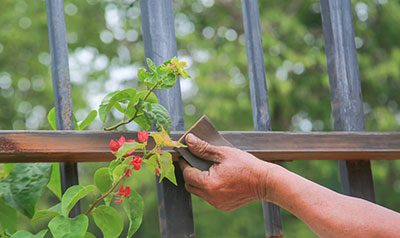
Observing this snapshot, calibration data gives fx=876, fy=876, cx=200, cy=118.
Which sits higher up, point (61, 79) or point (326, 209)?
point (61, 79)

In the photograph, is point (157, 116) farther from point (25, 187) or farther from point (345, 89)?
point (345, 89)

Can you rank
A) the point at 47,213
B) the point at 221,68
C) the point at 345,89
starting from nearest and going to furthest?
the point at 47,213, the point at 345,89, the point at 221,68

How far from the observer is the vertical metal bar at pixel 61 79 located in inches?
59.0

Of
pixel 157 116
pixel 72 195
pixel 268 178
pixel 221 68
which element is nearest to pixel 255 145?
pixel 268 178

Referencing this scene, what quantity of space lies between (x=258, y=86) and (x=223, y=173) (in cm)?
24

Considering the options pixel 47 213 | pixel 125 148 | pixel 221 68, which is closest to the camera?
pixel 125 148

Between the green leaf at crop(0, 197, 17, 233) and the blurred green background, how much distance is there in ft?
16.7

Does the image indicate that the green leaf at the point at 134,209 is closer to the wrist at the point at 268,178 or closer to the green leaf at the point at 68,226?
the green leaf at the point at 68,226

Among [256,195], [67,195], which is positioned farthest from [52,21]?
[256,195]

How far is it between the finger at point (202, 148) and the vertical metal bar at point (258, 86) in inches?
6.7

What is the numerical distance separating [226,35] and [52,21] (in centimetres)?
599

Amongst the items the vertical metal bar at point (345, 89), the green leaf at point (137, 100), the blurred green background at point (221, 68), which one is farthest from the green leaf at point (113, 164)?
the blurred green background at point (221, 68)

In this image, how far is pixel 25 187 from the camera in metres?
1.50

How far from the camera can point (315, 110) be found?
7.23 meters
